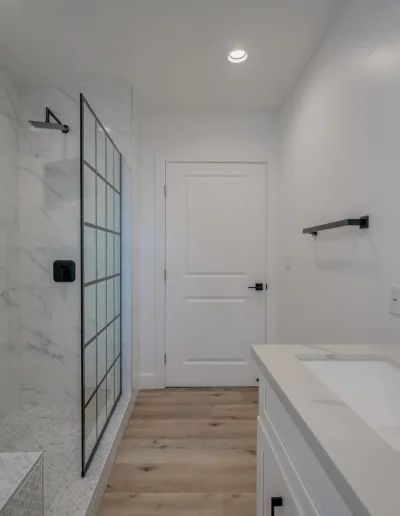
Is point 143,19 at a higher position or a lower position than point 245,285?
higher

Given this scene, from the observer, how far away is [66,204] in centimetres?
244

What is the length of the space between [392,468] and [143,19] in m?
2.12

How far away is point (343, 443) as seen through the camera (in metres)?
0.54

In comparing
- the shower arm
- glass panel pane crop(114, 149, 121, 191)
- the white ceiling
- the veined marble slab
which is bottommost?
the veined marble slab

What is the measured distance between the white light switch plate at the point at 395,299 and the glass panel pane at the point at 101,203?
1.60 meters

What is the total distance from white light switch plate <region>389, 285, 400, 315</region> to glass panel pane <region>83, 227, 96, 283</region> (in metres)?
1.46

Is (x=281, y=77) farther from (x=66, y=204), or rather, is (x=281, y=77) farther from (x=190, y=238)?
(x=66, y=204)

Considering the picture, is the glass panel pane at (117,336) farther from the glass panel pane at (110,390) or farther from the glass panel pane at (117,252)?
the glass panel pane at (117,252)

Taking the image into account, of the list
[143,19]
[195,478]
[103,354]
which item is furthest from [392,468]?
[143,19]

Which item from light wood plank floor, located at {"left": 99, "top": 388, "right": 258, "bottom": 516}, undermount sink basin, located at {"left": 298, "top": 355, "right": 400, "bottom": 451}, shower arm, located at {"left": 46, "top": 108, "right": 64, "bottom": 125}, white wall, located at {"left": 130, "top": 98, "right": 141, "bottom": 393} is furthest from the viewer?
white wall, located at {"left": 130, "top": 98, "right": 141, "bottom": 393}

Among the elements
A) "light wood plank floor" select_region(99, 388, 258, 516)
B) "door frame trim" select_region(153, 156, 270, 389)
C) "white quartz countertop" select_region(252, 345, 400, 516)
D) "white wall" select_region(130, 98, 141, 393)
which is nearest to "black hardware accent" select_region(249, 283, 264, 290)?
"door frame trim" select_region(153, 156, 270, 389)

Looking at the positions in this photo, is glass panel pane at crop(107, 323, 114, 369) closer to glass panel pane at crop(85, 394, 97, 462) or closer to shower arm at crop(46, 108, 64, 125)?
glass panel pane at crop(85, 394, 97, 462)

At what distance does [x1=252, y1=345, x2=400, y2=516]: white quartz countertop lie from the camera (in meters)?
0.43

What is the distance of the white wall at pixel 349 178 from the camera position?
128 centimetres
